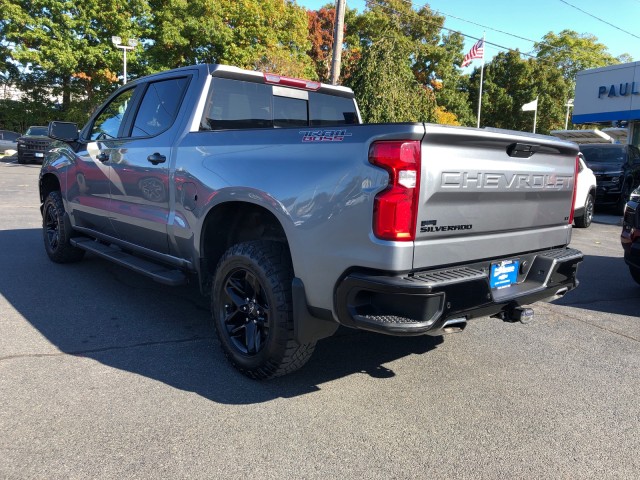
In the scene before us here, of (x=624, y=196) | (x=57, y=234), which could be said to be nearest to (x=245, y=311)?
(x=57, y=234)

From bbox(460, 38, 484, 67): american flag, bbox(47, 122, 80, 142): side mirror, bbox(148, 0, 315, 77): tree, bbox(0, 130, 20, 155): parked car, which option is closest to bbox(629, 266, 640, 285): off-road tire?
bbox(47, 122, 80, 142): side mirror

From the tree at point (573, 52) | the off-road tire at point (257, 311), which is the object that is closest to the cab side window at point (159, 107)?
the off-road tire at point (257, 311)

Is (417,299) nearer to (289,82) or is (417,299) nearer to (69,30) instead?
(289,82)

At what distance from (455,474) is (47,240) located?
5.69m

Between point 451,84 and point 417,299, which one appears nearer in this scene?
point 417,299

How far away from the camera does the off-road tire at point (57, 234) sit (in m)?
6.16

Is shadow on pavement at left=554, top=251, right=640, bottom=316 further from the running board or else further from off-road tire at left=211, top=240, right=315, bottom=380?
the running board

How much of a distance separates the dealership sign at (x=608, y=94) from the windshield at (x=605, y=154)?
10.0 m

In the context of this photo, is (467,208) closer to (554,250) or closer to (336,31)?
(554,250)

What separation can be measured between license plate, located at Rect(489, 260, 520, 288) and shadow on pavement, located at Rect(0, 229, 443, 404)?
3.31ft

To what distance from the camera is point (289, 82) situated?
4.67 metres

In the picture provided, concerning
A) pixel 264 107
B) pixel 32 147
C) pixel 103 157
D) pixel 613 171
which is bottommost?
pixel 32 147

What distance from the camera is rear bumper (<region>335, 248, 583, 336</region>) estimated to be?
2.65 meters

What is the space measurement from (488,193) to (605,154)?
1284cm
